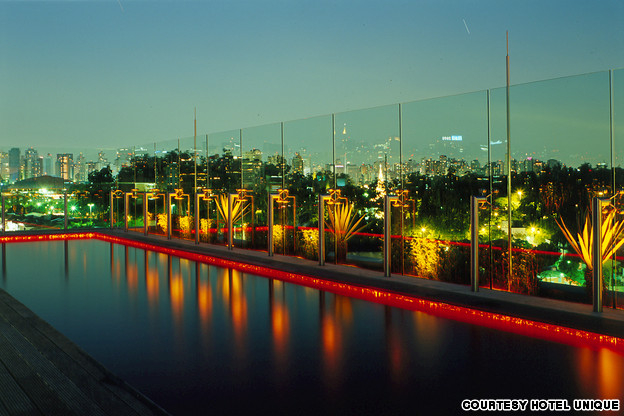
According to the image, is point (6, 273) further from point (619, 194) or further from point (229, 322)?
point (619, 194)

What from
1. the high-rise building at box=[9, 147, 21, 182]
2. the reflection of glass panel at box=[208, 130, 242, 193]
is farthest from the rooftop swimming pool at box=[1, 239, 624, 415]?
the high-rise building at box=[9, 147, 21, 182]

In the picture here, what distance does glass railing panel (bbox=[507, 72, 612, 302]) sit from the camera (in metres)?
4.99

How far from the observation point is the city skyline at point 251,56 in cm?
897

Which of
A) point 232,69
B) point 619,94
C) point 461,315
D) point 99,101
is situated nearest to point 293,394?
point 461,315

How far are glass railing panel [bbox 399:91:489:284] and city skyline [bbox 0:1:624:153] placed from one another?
36.3 inches

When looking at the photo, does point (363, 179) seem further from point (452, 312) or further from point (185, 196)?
Answer: point (185, 196)

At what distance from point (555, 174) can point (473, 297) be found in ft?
5.29

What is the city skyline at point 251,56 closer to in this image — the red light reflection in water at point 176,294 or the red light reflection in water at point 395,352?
the red light reflection in water at point 176,294

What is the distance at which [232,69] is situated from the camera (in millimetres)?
15117

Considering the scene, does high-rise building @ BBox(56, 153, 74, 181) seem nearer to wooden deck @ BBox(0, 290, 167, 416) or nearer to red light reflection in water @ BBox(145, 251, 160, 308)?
red light reflection in water @ BBox(145, 251, 160, 308)

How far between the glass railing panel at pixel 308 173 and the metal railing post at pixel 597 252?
4.22m

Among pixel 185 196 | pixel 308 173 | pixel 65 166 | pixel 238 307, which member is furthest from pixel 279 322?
pixel 65 166

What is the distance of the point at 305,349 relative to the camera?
11.8 feet

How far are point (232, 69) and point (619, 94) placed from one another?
12.0 metres
